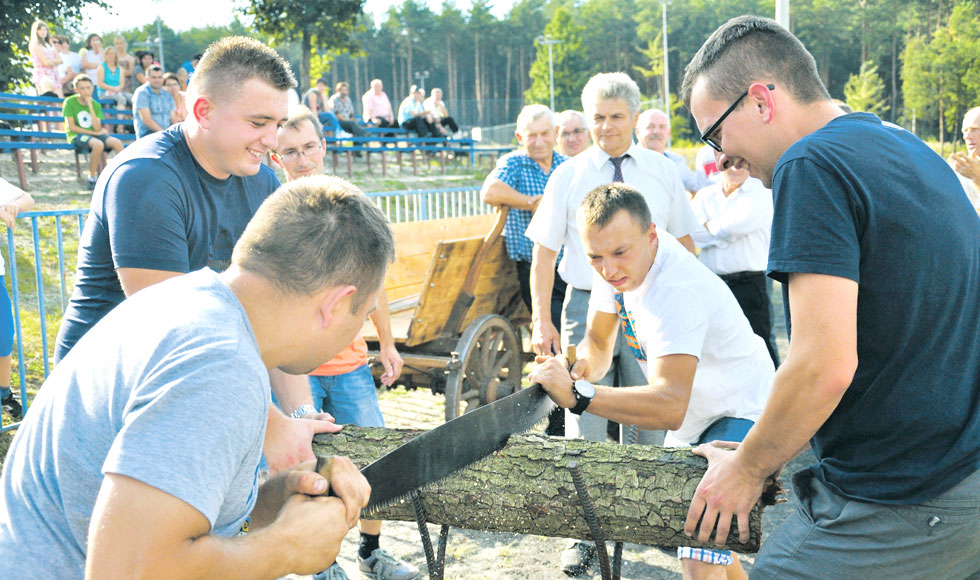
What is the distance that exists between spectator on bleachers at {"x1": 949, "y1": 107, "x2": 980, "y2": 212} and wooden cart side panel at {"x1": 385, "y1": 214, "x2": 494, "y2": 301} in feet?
12.8

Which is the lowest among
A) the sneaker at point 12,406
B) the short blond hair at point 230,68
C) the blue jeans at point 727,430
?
the sneaker at point 12,406

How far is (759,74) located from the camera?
→ 2037 millimetres

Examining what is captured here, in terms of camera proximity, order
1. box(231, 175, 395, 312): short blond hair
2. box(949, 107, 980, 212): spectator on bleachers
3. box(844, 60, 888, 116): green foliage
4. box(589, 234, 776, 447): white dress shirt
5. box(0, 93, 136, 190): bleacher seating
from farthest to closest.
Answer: box(844, 60, 888, 116): green foliage, box(0, 93, 136, 190): bleacher seating, box(949, 107, 980, 212): spectator on bleachers, box(589, 234, 776, 447): white dress shirt, box(231, 175, 395, 312): short blond hair

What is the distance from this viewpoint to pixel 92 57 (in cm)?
1584

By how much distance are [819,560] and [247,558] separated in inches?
53.8

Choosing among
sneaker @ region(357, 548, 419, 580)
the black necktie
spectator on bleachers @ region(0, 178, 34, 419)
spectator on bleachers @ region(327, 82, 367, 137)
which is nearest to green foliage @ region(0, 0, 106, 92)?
spectator on bleachers @ region(327, 82, 367, 137)

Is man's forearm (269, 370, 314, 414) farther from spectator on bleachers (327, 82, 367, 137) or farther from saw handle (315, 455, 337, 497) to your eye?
spectator on bleachers (327, 82, 367, 137)

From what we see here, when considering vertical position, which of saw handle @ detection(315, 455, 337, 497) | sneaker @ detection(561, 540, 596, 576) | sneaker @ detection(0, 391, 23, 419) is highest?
saw handle @ detection(315, 455, 337, 497)

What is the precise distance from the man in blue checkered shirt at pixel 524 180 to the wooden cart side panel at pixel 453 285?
16cm

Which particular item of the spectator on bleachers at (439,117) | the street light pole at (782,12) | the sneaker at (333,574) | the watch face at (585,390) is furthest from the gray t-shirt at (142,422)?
the spectator on bleachers at (439,117)

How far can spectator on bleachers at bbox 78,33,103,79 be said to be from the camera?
1573cm

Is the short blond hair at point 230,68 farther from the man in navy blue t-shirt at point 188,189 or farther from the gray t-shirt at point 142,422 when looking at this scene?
the gray t-shirt at point 142,422

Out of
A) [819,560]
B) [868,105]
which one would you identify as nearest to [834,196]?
[819,560]

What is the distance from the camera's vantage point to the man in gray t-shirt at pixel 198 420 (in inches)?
48.6
